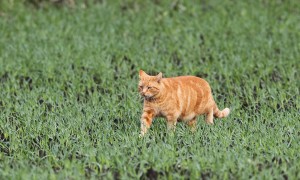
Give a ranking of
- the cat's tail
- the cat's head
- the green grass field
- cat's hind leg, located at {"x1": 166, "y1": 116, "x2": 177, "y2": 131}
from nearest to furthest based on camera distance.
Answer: the green grass field < the cat's head < cat's hind leg, located at {"x1": 166, "y1": 116, "x2": 177, "y2": 131} < the cat's tail

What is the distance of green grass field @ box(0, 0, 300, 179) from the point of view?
5.98 m

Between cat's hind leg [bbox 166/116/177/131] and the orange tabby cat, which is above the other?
the orange tabby cat

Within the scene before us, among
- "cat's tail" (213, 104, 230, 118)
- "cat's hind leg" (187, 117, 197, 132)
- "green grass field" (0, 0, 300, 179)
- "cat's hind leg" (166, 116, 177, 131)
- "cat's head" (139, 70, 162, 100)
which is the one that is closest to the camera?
"green grass field" (0, 0, 300, 179)

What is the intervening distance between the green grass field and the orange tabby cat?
16 cm

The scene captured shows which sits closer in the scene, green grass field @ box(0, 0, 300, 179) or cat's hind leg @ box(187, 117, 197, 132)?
green grass field @ box(0, 0, 300, 179)

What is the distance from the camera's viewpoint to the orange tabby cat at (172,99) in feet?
22.1

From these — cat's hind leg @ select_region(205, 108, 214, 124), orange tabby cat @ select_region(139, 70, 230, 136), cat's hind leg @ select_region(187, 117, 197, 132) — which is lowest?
cat's hind leg @ select_region(187, 117, 197, 132)

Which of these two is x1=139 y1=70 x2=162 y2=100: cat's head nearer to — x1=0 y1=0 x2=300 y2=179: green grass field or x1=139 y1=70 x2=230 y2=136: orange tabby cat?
x1=139 y1=70 x2=230 y2=136: orange tabby cat

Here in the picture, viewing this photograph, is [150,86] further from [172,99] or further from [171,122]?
[171,122]

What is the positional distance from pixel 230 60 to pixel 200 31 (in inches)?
68.1

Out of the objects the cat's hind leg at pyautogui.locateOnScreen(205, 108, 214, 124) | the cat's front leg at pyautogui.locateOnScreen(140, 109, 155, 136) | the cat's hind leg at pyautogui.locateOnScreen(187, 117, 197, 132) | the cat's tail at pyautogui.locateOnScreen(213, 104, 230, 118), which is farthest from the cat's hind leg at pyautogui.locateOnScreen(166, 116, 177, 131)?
the cat's tail at pyautogui.locateOnScreen(213, 104, 230, 118)

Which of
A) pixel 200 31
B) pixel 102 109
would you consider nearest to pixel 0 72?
pixel 102 109

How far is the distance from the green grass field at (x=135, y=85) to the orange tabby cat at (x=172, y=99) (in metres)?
0.16

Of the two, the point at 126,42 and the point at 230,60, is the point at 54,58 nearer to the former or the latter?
the point at 126,42
